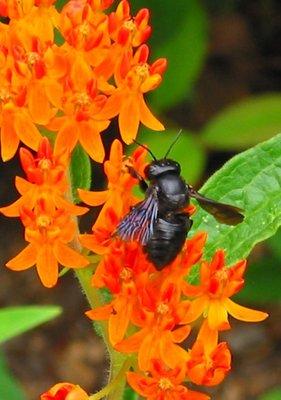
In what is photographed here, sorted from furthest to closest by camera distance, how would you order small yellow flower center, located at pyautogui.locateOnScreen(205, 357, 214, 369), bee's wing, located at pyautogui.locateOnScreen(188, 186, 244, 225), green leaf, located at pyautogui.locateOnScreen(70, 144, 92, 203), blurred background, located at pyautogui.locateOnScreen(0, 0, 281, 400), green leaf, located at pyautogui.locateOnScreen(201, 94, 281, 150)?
1. blurred background, located at pyautogui.locateOnScreen(0, 0, 281, 400)
2. green leaf, located at pyautogui.locateOnScreen(201, 94, 281, 150)
3. green leaf, located at pyautogui.locateOnScreen(70, 144, 92, 203)
4. bee's wing, located at pyautogui.locateOnScreen(188, 186, 244, 225)
5. small yellow flower center, located at pyautogui.locateOnScreen(205, 357, 214, 369)

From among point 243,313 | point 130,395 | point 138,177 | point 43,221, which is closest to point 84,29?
point 138,177

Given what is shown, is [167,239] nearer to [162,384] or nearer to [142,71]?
[162,384]

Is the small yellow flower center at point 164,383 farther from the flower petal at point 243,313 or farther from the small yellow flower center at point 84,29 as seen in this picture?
the small yellow flower center at point 84,29

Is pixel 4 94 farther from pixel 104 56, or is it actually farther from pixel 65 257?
pixel 65 257

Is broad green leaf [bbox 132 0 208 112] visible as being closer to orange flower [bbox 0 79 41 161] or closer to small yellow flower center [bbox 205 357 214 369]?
orange flower [bbox 0 79 41 161]

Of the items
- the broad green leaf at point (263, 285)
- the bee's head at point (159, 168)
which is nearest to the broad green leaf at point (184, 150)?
the broad green leaf at point (263, 285)

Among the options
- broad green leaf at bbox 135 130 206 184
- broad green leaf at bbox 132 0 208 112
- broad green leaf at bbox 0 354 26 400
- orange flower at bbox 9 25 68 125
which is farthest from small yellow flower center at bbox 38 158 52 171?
broad green leaf at bbox 132 0 208 112
